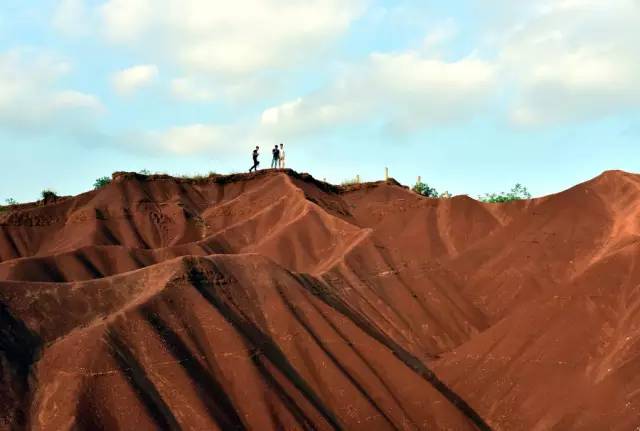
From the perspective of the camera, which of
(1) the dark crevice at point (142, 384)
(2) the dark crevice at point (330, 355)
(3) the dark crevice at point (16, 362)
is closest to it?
(3) the dark crevice at point (16, 362)

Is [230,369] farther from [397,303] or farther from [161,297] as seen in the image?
[397,303]

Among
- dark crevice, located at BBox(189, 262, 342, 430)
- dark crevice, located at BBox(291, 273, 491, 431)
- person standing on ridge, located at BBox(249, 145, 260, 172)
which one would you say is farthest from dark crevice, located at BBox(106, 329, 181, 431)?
person standing on ridge, located at BBox(249, 145, 260, 172)

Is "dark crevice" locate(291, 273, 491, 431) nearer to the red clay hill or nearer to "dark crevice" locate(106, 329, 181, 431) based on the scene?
the red clay hill

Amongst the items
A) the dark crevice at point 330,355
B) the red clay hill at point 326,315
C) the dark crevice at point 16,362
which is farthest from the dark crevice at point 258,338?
the dark crevice at point 16,362

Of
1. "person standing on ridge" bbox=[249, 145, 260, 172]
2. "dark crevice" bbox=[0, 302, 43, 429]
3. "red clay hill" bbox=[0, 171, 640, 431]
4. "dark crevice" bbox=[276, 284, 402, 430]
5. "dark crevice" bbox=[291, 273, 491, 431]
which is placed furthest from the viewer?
"person standing on ridge" bbox=[249, 145, 260, 172]

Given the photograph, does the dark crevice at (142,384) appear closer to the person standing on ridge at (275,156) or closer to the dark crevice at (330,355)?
the dark crevice at (330,355)

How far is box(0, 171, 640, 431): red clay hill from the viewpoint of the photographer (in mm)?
24047

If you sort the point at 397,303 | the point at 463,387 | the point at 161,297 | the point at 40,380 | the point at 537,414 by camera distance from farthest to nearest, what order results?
the point at 397,303 < the point at 463,387 < the point at 537,414 < the point at 161,297 < the point at 40,380

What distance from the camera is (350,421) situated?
26.6 metres

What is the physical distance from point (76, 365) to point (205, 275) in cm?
733

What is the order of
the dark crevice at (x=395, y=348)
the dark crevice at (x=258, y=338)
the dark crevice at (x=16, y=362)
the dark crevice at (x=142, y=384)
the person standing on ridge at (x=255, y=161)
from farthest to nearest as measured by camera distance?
the person standing on ridge at (x=255, y=161) < the dark crevice at (x=395, y=348) < the dark crevice at (x=258, y=338) < the dark crevice at (x=142, y=384) < the dark crevice at (x=16, y=362)

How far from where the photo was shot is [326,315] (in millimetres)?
31516

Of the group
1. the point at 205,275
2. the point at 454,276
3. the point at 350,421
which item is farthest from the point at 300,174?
the point at 350,421

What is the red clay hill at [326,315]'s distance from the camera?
24.0 m
